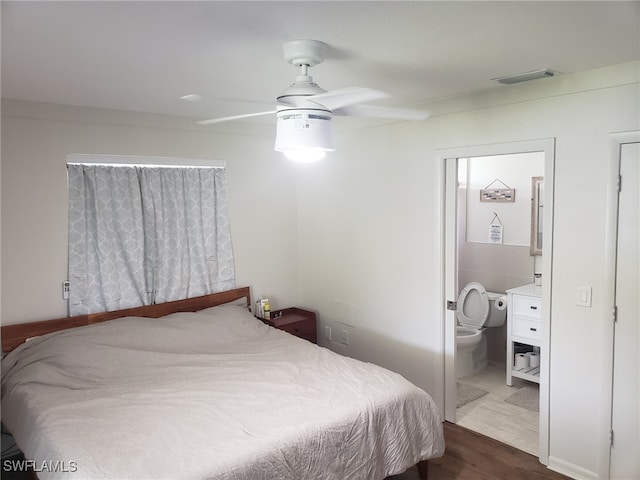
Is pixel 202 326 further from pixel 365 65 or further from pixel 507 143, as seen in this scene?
pixel 507 143

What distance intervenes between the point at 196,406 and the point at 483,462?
1845 millimetres

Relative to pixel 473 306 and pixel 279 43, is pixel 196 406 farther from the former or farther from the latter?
pixel 473 306

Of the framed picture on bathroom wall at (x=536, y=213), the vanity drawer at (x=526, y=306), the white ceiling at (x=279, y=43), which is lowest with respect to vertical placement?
the vanity drawer at (x=526, y=306)

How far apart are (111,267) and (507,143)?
9.28 ft

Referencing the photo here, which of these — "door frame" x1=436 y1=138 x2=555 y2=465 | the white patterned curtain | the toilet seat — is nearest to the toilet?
the toilet seat

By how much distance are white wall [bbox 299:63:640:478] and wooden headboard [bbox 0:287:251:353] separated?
2.86 feet

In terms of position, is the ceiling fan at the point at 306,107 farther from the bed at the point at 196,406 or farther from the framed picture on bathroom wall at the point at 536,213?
the framed picture on bathroom wall at the point at 536,213

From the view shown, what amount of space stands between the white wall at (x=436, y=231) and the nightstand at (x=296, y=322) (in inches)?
6.9

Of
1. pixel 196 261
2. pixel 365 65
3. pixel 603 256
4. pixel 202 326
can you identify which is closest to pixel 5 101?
pixel 196 261

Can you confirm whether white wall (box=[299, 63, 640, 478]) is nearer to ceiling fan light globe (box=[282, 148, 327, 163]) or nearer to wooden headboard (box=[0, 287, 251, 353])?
wooden headboard (box=[0, 287, 251, 353])

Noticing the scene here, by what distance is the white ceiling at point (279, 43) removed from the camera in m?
1.67

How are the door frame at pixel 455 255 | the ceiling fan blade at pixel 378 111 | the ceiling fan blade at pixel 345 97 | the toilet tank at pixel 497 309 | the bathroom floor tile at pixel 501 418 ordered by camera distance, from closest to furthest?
the ceiling fan blade at pixel 345 97 < the ceiling fan blade at pixel 378 111 < the door frame at pixel 455 255 < the bathroom floor tile at pixel 501 418 < the toilet tank at pixel 497 309

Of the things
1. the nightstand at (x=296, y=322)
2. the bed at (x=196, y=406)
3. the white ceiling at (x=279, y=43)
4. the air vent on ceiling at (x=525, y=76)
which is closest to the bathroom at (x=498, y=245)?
the air vent on ceiling at (x=525, y=76)

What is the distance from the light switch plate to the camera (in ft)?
8.91
